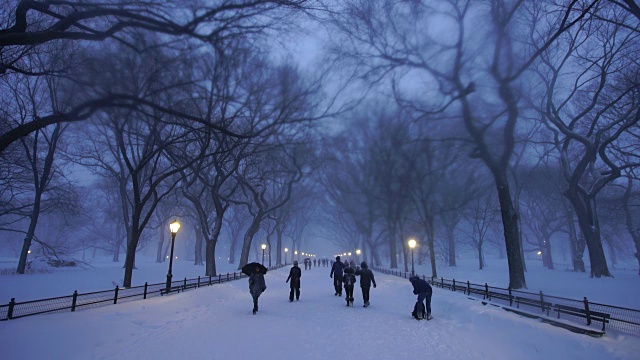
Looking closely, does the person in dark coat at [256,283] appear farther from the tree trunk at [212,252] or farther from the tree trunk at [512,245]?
the tree trunk at [212,252]

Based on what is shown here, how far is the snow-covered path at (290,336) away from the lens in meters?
6.04

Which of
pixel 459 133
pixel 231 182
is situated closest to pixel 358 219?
pixel 231 182

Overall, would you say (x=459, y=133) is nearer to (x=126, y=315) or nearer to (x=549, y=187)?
(x=126, y=315)

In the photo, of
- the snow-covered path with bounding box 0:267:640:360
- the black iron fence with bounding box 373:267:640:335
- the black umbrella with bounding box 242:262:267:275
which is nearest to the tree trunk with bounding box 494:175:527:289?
the black iron fence with bounding box 373:267:640:335

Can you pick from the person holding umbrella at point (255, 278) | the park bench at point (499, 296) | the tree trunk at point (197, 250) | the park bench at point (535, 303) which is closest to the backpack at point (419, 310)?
the park bench at point (535, 303)

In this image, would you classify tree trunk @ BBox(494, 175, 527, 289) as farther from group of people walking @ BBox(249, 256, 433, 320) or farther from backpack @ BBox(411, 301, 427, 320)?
backpack @ BBox(411, 301, 427, 320)

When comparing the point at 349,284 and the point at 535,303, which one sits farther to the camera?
the point at 349,284

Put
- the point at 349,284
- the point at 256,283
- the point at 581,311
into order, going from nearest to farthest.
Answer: the point at 581,311 → the point at 256,283 → the point at 349,284

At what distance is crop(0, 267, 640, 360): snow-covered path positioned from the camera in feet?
19.8

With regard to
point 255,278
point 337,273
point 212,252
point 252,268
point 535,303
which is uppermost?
point 212,252

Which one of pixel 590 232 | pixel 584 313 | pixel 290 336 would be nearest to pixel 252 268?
pixel 290 336

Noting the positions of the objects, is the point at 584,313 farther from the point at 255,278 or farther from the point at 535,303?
the point at 255,278

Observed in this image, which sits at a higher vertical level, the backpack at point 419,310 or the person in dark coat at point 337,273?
the person in dark coat at point 337,273

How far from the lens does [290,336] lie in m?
7.66
